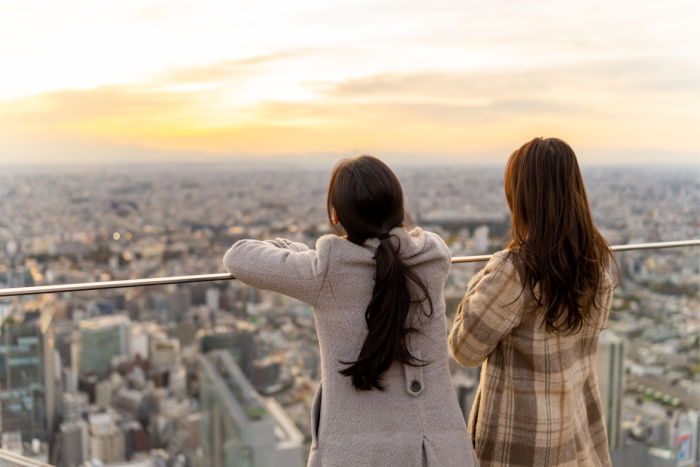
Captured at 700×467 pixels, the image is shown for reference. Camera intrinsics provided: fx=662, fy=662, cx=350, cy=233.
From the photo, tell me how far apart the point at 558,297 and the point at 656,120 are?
10869 mm

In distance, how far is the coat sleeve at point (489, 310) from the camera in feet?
4.81

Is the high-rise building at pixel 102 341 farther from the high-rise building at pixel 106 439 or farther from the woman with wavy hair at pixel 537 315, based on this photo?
the woman with wavy hair at pixel 537 315

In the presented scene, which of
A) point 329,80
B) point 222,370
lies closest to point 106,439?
point 222,370

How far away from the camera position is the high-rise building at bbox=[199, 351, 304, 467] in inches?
97.7

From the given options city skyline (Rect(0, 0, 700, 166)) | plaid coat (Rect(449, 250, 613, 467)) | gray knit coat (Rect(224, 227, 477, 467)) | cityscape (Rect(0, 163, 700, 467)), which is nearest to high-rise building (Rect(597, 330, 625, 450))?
cityscape (Rect(0, 163, 700, 467))

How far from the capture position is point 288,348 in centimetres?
292

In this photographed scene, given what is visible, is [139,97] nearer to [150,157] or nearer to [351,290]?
[150,157]

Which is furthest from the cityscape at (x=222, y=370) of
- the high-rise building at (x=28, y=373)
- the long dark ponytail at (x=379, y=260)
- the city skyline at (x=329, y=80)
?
the city skyline at (x=329, y=80)

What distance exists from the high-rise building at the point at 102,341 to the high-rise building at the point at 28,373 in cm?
24

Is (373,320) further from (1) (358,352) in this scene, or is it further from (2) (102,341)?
(2) (102,341)

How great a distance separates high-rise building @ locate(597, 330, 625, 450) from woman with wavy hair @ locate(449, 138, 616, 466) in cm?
129

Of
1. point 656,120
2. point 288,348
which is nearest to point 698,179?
point 656,120

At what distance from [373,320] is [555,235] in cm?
47

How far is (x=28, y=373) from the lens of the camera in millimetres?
2262
